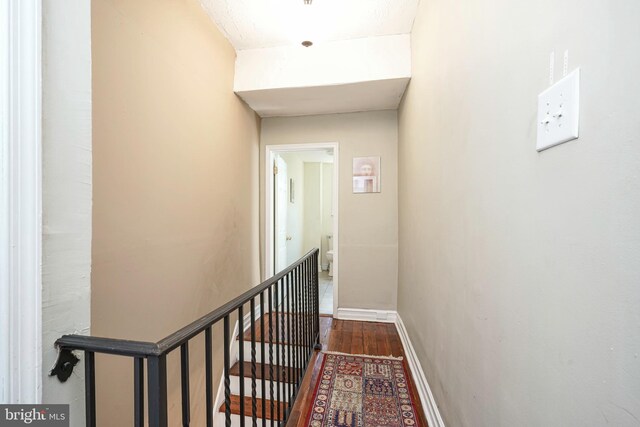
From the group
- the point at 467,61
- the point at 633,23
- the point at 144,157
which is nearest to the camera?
the point at 633,23

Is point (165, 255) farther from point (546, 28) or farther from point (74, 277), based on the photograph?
point (546, 28)

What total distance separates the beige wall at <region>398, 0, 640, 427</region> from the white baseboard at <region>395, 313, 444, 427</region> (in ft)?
0.62

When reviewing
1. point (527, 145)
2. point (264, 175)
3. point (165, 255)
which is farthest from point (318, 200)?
point (527, 145)

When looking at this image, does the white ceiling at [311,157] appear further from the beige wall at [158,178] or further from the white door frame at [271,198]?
the beige wall at [158,178]

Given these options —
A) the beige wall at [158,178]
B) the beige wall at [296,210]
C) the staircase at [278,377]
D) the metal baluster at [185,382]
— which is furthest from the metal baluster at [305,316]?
the beige wall at [296,210]

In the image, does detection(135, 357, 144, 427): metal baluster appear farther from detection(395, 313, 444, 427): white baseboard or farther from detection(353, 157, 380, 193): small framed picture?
detection(353, 157, 380, 193): small framed picture

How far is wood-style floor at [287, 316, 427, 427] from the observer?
177 centimetres

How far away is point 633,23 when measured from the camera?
0.43m

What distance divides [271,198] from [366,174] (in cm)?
113

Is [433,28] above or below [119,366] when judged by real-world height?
above

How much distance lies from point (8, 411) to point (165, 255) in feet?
3.59

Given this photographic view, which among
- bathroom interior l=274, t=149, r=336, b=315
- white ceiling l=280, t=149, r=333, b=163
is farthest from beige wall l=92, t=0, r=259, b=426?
bathroom interior l=274, t=149, r=336, b=315

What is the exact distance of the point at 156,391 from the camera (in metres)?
0.62

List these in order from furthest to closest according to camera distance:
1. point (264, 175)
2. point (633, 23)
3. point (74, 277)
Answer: point (264, 175) < point (74, 277) < point (633, 23)
